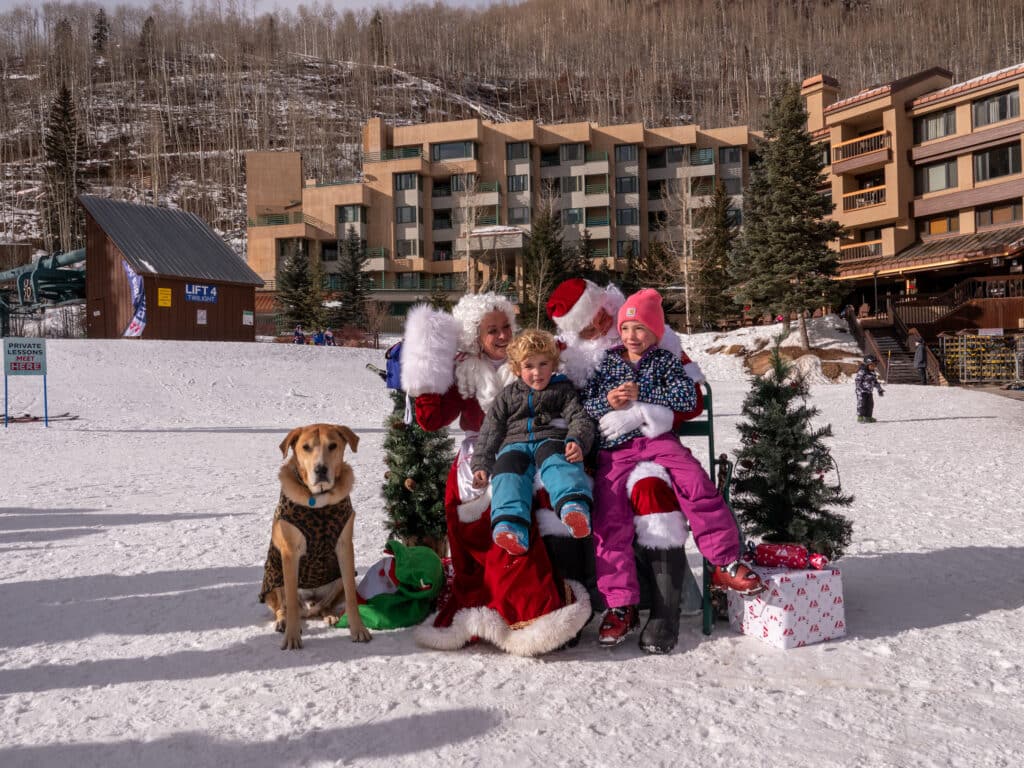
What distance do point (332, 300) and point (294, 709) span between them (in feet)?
158

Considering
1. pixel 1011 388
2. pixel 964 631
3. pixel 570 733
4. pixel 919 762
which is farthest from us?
pixel 1011 388

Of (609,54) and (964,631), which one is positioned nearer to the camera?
(964,631)

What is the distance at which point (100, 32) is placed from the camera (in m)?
126

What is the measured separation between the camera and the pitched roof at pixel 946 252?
3262 centimetres

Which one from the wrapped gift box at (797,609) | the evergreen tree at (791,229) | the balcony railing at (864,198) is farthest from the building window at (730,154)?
the wrapped gift box at (797,609)

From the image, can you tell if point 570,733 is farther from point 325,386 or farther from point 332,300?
point 332,300

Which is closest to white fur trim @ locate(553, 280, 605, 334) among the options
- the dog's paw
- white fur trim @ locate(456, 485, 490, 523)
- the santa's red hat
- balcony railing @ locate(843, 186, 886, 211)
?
the santa's red hat

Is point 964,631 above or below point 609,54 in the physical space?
below

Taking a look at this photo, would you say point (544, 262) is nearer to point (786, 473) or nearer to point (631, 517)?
point (786, 473)

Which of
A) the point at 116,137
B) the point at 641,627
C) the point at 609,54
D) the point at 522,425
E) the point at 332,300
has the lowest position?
the point at 641,627

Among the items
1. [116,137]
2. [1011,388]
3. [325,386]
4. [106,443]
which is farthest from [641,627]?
[116,137]

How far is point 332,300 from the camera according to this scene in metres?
49.4

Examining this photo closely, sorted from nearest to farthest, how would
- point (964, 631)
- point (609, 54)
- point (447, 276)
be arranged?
point (964, 631)
point (447, 276)
point (609, 54)

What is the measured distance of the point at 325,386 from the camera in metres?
22.0
